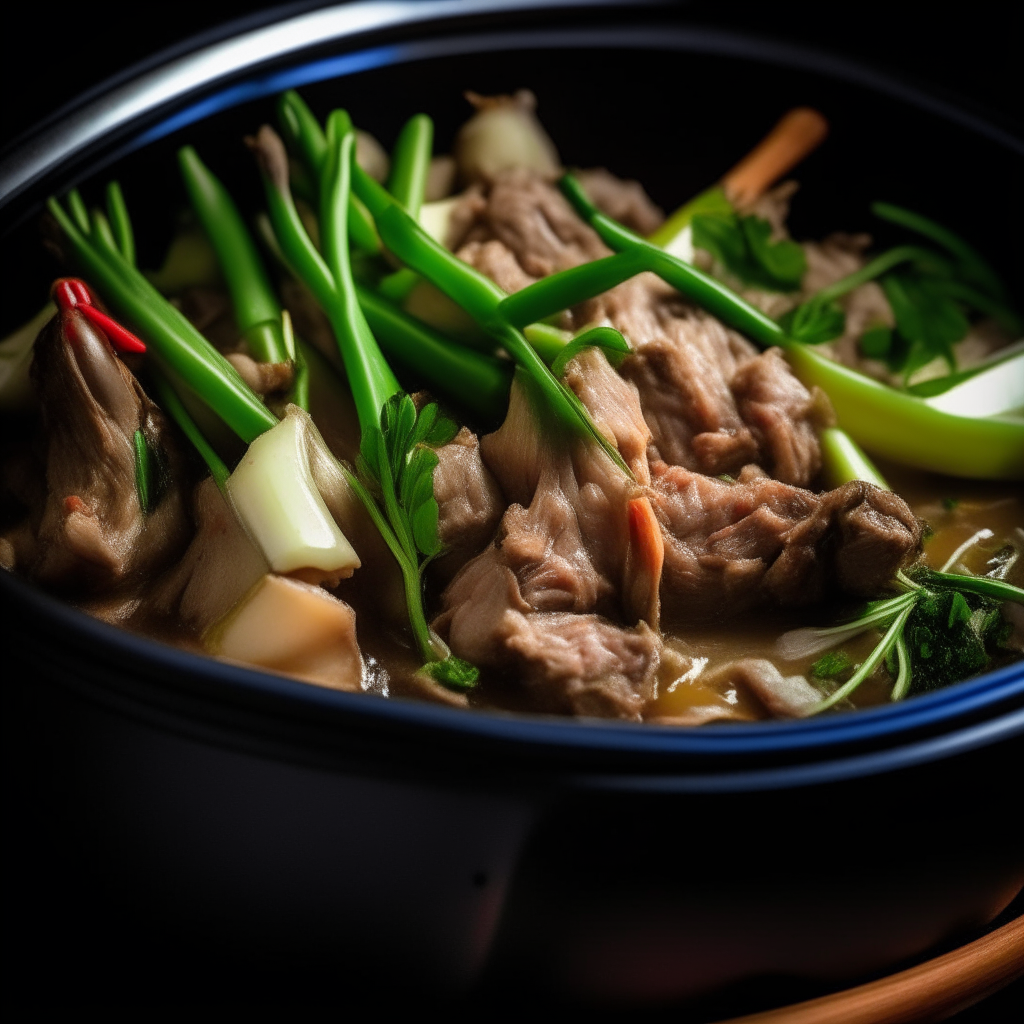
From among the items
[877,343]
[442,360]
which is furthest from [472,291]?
[877,343]

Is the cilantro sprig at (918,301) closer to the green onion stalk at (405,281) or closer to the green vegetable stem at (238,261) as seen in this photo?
the green onion stalk at (405,281)

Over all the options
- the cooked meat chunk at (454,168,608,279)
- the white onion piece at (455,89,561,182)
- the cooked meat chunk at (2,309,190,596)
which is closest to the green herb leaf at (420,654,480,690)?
the cooked meat chunk at (2,309,190,596)

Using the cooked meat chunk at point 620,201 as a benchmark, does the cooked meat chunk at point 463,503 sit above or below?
below

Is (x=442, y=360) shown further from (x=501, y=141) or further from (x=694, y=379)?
(x=501, y=141)

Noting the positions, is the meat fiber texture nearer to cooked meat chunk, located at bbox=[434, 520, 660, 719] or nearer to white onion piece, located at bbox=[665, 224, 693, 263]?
cooked meat chunk, located at bbox=[434, 520, 660, 719]

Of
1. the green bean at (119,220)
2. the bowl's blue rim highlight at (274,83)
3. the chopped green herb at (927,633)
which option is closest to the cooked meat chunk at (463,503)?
the chopped green herb at (927,633)

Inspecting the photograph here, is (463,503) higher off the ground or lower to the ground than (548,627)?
higher
